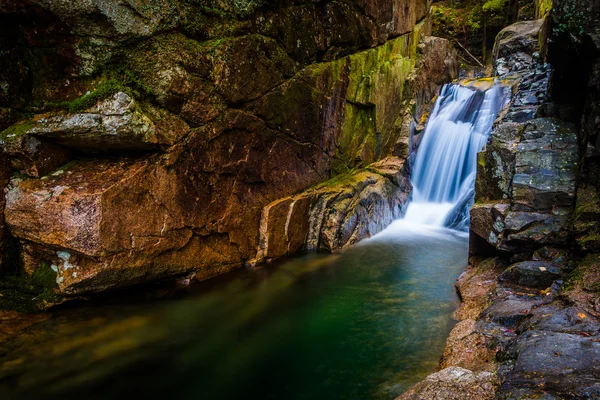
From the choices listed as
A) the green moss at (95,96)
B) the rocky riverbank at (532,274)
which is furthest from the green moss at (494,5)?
the green moss at (95,96)

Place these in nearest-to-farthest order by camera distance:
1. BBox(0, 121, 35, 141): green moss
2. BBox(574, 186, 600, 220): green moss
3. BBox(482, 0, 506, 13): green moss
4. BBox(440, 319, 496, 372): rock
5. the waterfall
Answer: BBox(440, 319, 496, 372): rock → BBox(574, 186, 600, 220): green moss → BBox(0, 121, 35, 141): green moss → the waterfall → BBox(482, 0, 506, 13): green moss

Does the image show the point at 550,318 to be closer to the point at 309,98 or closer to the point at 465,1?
the point at 309,98

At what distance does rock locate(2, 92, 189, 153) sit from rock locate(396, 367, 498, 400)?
5.00 metres

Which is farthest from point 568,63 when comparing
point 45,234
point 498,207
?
point 45,234

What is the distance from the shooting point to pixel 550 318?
153 inches

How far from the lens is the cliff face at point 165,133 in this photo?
538 cm

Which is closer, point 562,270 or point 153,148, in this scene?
point 562,270

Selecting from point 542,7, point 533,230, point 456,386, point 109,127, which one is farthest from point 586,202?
point 542,7

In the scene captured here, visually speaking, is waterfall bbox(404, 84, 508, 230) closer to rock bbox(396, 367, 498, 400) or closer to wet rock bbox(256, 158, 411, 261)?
wet rock bbox(256, 158, 411, 261)

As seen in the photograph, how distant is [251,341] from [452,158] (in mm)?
8908

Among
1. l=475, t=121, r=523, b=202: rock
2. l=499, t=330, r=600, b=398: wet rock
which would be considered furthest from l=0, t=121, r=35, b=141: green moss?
l=475, t=121, r=523, b=202: rock

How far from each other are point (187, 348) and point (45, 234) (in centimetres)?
264

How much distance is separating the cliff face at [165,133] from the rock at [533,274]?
4.10m

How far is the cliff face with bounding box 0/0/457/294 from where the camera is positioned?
17.6 ft
